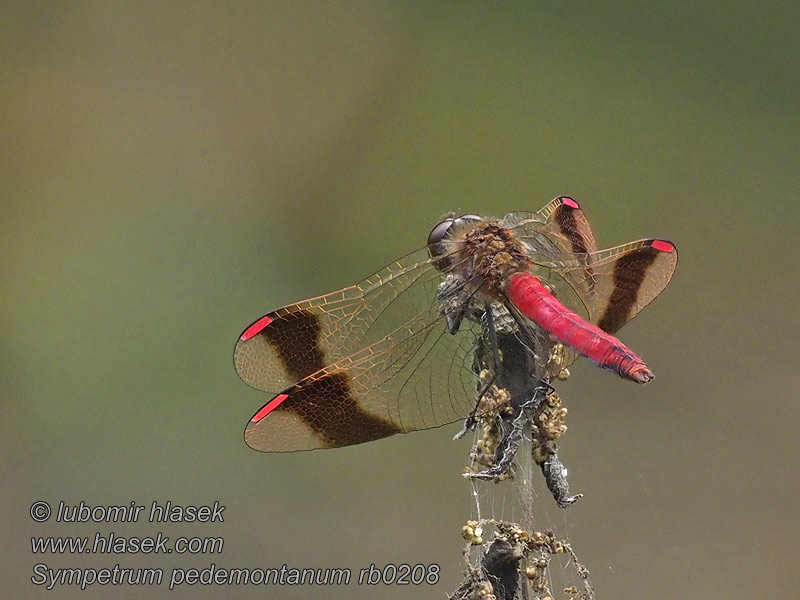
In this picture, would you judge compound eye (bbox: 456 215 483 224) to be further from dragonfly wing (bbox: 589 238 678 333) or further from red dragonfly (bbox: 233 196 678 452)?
dragonfly wing (bbox: 589 238 678 333)

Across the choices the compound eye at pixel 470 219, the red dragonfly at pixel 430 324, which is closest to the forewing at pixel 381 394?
the red dragonfly at pixel 430 324

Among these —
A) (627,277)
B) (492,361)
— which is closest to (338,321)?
(492,361)

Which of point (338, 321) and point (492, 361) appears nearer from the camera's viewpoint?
point (492, 361)

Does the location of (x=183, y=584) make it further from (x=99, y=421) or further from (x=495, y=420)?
(x=495, y=420)

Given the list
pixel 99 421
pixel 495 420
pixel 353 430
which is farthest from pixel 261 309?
pixel 495 420

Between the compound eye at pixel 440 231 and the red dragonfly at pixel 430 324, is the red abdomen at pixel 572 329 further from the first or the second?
the compound eye at pixel 440 231

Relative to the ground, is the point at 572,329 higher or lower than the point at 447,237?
lower

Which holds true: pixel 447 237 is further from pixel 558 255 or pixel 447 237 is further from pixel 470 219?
pixel 558 255
